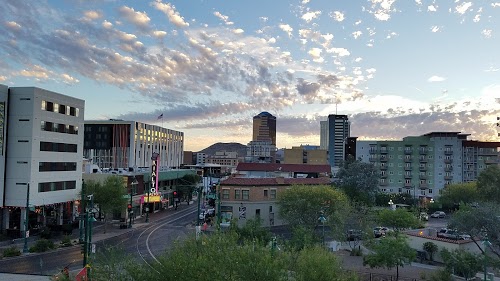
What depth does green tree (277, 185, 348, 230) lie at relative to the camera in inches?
2247

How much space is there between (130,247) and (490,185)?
63317mm

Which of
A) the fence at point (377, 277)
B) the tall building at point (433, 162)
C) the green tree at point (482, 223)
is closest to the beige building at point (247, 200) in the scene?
the fence at point (377, 277)

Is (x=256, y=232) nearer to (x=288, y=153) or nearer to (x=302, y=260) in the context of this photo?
(x=302, y=260)

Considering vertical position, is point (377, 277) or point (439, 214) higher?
point (377, 277)

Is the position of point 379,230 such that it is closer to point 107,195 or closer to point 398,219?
point 398,219

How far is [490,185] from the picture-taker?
76375 millimetres

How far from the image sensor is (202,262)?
56.9 feet

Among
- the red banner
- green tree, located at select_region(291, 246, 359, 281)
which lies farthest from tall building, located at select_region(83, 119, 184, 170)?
green tree, located at select_region(291, 246, 359, 281)

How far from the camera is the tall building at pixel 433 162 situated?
120500mm

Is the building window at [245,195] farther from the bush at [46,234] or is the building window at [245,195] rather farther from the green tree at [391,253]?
the green tree at [391,253]

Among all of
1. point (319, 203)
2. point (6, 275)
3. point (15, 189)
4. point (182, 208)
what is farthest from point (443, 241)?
point (182, 208)

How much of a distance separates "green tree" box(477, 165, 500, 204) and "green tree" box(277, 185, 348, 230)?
110ft

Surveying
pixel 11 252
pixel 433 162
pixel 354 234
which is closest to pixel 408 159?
pixel 433 162

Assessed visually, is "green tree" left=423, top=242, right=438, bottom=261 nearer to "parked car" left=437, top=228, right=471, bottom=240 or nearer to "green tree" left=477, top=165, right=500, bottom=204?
"parked car" left=437, top=228, right=471, bottom=240
